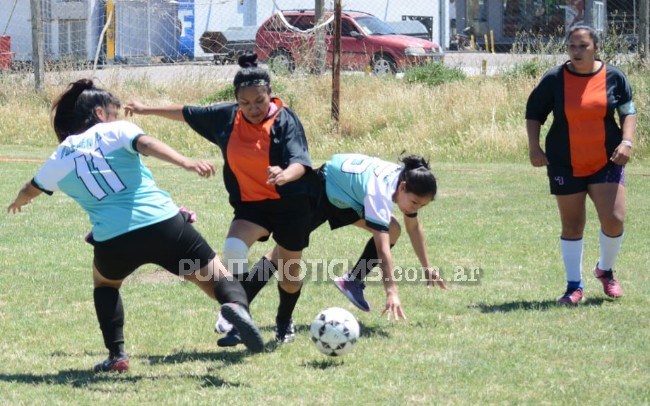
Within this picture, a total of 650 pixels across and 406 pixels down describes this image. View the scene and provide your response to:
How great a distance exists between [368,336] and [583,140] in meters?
2.03

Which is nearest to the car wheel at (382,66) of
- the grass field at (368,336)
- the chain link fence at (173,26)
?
the chain link fence at (173,26)

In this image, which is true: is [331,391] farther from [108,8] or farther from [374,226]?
[108,8]

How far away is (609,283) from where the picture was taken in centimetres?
684

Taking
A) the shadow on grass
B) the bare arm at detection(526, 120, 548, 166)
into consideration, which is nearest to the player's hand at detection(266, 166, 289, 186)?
the shadow on grass

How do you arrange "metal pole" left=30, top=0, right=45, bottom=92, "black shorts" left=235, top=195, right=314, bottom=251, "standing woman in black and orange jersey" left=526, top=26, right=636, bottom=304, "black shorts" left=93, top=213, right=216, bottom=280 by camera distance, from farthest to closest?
"metal pole" left=30, top=0, right=45, bottom=92
"standing woman in black and orange jersey" left=526, top=26, right=636, bottom=304
"black shorts" left=235, top=195, right=314, bottom=251
"black shorts" left=93, top=213, right=216, bottom=280

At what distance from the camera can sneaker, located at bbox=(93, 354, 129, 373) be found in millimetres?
5094

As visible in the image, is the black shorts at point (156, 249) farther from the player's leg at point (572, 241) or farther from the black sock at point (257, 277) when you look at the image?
the player's leg at point (572, 241)

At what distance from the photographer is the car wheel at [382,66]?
780 inches

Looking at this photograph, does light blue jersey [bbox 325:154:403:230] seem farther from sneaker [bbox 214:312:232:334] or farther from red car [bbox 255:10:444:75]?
red car [bbox 255:10:444:75]

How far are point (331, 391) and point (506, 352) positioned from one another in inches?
46.1

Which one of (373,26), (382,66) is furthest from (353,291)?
(373,26)

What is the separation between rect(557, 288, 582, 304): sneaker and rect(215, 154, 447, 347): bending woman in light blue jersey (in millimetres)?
1011

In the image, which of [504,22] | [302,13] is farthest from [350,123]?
[504,22]

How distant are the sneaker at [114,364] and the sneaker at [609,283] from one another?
133 inches
